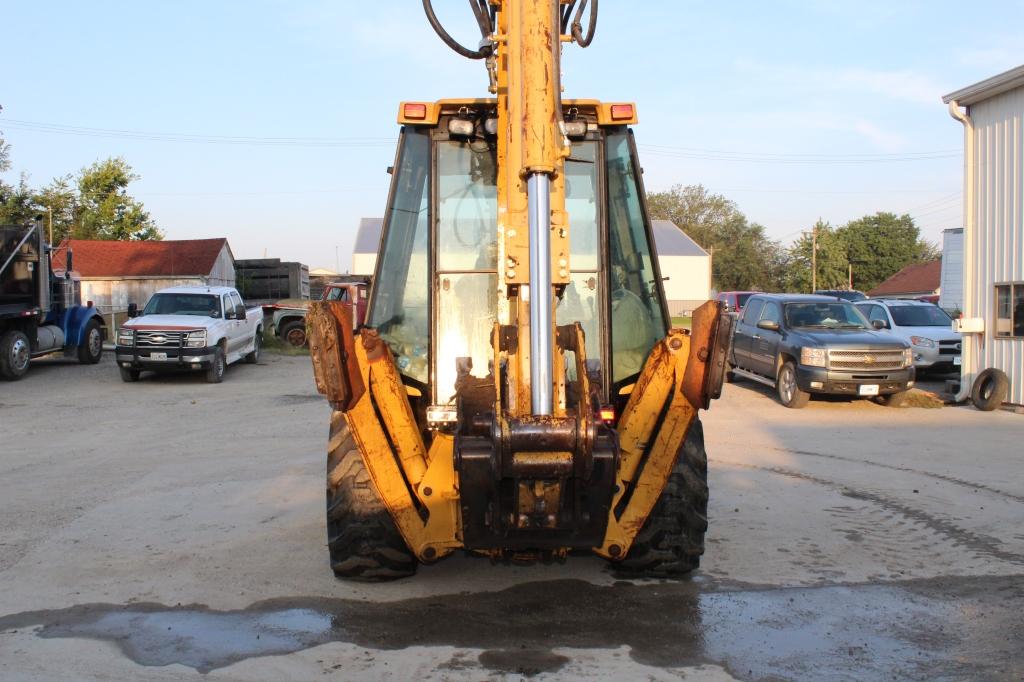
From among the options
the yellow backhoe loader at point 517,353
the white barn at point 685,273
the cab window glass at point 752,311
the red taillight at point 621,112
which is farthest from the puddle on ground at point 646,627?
the white barn at point 685,273

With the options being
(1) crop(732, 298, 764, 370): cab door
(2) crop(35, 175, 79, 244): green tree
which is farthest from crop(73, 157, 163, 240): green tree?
(1) crop(732, 298, 764, 370): cab door

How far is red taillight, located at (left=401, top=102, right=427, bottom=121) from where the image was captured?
5.90 meters

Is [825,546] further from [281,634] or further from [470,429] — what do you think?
[281,634]

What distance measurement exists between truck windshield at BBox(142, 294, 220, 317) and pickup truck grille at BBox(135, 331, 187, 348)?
1310mm

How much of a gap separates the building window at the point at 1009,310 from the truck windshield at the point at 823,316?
2.24 m

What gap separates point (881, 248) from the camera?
3302 inches

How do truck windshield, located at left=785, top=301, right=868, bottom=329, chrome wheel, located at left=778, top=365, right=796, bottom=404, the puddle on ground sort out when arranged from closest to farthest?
1. the puddle on ground
2. chrome wheel, located at left=778, top=365, right=796, bottom=404
3. truck windshield, located at left=785, top=301, right=868, bottom=329

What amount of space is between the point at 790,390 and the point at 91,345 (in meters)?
16.6

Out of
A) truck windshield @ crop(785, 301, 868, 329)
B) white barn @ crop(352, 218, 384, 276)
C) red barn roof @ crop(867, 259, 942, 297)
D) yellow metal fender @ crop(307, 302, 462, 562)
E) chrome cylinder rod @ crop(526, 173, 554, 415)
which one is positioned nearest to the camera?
chrome cylinder rod @ crop(526, 173, 554, 415)

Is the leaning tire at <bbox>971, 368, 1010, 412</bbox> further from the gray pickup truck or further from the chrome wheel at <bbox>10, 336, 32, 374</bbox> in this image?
the chrome wheel at <bbox>10, 336, 32, 374</bbox>

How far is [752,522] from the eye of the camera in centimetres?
757

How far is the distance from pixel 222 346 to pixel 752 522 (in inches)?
601

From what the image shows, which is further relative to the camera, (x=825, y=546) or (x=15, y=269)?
(x=15, y=269)

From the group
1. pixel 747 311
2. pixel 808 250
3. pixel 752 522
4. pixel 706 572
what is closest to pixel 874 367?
pixel 747 311
